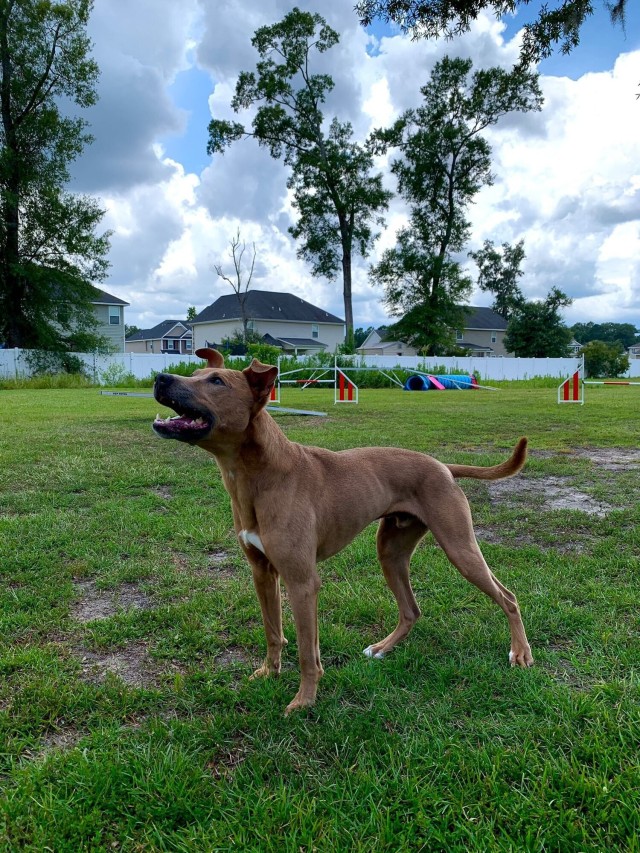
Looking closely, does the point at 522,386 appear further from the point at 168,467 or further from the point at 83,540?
the point at 83,540

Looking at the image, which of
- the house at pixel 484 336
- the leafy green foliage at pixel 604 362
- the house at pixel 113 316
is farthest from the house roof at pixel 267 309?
the leafy green foliage at pixel 604 362

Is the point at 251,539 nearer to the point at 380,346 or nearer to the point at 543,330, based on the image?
the point at 543,330

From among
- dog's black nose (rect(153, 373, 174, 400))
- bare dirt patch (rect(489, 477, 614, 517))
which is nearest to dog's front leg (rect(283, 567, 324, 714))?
dog's black nose (rect(153, 373, 174, 400))

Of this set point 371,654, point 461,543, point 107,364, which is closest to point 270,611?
point 371,654

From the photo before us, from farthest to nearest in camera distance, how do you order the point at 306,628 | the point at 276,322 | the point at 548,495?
1. the point at 276,322
2. the point at 548,495
3. the point at 306,628

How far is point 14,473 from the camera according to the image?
271 inches

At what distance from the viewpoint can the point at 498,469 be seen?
10.4 ft

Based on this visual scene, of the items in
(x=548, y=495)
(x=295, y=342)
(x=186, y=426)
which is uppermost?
(x=295, y=342)

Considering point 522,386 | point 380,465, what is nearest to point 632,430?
point 380,465

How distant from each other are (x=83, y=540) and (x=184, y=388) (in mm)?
2689

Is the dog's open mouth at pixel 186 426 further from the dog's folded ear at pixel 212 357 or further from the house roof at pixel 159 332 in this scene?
the house roof at pixel 159 332

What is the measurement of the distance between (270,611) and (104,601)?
52.6 inches

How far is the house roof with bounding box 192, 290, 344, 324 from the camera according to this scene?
5834 centimetres

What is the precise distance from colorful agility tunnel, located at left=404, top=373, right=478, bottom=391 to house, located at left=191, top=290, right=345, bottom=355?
90.9ft
